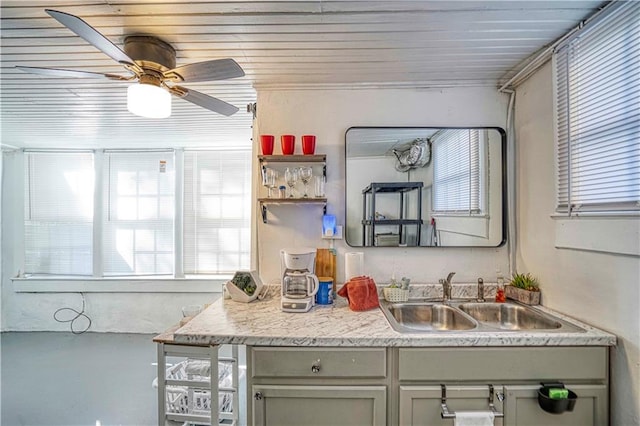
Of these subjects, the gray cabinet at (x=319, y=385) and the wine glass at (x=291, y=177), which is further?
the wine glass at (x=291, y=177)

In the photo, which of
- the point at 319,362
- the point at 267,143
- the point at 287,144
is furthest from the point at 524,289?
the point at 267,143

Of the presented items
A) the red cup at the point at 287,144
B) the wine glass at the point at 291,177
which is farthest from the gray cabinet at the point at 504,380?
the red cup at the point at 287,144

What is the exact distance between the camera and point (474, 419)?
4.43ft

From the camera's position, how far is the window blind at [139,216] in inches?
158

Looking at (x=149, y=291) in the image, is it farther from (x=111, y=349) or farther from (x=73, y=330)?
(x=73, y=330)

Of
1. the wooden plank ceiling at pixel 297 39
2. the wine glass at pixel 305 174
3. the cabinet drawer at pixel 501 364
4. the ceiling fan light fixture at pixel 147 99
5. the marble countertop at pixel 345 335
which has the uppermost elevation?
the wooden plank ceiling at pixel 297 39

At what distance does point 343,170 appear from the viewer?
6.91 feet

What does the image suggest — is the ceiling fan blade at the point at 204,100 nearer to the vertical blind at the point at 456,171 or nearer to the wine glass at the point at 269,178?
the wine glass at the point at 269,178

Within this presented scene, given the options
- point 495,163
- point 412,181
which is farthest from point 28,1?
point 495,163

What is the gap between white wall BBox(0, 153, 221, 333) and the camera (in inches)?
155

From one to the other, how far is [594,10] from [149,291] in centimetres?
467

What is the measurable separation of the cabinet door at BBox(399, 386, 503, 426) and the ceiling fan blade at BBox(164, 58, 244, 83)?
65.2 inches

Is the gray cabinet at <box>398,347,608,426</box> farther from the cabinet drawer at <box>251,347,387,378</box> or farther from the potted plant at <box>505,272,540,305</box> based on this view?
the potted plant at <box>505,272,540,305</box>

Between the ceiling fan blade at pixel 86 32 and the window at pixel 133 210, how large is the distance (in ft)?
8.93
